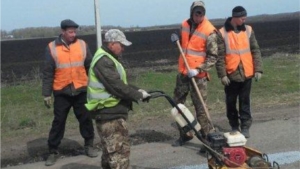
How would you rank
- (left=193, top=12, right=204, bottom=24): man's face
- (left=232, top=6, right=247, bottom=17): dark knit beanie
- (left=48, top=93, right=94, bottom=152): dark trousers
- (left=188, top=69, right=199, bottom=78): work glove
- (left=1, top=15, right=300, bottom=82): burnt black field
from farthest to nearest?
(left=1, top=15, right=300, bottom=82): burnt black field < (left=232, top=6, right=247, bottom=17): dark knit beanie < (left=48, top=93, right=94, bottom=152): dark trousers < (left=193, top=12, right=204, bottom=24): man's face < (left=188, top=69, right=199, bottom=78): work glove

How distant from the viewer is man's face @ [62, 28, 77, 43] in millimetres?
7137

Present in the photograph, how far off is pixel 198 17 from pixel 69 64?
2.01 meters

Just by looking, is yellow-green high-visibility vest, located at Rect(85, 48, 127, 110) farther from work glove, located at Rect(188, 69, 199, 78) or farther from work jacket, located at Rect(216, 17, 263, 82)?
work jacket, located at Rect(216, 17, 263, 82)

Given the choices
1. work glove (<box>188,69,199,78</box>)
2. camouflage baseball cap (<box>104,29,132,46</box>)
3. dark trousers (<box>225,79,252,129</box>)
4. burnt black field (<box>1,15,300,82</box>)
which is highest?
camouflage baseball cap (<box>104,29,132,46</box>)

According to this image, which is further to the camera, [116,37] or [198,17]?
[198,17]

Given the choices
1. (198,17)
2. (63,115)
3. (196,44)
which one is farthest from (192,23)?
(63,115)

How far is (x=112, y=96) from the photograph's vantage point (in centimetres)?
555

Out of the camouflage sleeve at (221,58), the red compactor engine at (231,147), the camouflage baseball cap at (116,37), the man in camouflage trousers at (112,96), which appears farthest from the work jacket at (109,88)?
the camouflage sleeve at (221,58)

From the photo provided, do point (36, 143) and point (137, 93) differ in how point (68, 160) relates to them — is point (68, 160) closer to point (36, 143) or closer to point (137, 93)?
point (36, 143)

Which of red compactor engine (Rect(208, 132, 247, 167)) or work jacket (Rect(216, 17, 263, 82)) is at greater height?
work jacket (Rect(216, 17, 263, 82))

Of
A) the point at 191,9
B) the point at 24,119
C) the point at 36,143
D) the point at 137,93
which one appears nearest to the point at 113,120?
the point at 137,93

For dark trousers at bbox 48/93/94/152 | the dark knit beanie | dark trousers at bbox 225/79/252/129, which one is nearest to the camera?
dark trousers at bbox 48/93/94/152

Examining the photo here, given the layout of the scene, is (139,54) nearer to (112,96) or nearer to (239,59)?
(239,59)

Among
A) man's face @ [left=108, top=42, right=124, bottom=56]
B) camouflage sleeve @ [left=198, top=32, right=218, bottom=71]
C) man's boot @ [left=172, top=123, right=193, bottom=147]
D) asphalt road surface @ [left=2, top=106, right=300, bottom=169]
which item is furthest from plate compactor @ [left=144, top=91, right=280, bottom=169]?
man's boot @ [left=172, top=123, right=193, bottom=147]
